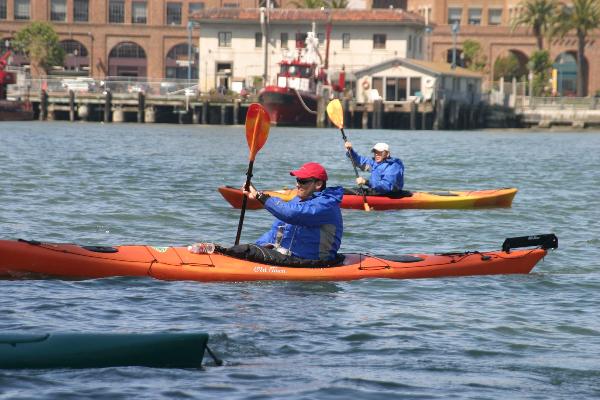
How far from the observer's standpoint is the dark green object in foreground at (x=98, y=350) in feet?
28.6

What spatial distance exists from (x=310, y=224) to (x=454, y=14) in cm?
8680

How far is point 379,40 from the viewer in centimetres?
7712

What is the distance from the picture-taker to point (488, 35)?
3720 inches

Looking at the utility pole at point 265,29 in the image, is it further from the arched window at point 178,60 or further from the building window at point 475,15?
the building window at point 475,15

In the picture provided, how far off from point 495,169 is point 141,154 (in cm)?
1124

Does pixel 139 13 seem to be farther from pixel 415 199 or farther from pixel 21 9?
pixel 415 199

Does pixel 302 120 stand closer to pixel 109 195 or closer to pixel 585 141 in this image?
pixel 585 141

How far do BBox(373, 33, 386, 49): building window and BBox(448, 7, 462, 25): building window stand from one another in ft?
71.3

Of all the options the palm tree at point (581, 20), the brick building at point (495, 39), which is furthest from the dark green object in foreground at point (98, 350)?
the brick building at point (495, 39)

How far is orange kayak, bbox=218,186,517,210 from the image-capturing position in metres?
21.4

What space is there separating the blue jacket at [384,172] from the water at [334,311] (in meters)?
0.48

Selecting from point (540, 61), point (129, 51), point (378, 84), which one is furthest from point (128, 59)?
point (540, 61)

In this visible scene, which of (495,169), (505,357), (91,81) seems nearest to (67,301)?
(505,357)

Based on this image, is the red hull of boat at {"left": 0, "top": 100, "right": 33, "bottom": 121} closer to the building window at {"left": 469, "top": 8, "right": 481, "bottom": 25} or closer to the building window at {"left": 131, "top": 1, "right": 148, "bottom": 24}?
the building window at {"left": 131, "top": 1, "right": 148, "bottom": 24}
